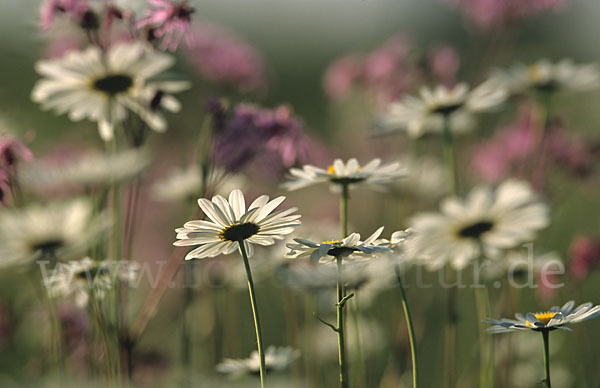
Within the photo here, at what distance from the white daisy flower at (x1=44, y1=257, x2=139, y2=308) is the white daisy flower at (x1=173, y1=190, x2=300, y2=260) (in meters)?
0.28

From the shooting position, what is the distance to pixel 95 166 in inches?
64.5

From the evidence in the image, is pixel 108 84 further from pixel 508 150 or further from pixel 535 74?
pixel 508 150

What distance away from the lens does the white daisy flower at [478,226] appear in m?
1.23

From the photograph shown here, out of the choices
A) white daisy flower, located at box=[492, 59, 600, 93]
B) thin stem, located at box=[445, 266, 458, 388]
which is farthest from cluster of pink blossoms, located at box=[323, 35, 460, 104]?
thin stem, located at box=[445, 266, 458, 388]

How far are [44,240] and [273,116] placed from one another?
2.29ft

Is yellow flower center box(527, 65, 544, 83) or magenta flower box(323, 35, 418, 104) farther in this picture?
magenta flower box(323, 35, 418, 104)

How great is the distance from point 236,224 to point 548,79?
1.25 m

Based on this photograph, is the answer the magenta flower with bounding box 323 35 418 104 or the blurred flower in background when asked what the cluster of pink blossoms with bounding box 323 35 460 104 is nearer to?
the magenta flower with bounding box 323 35 418 104

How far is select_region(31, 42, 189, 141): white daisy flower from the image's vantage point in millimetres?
1463

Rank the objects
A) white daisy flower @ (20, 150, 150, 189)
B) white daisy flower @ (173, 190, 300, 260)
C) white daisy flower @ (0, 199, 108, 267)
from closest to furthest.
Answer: white daisy flower @ (173, 190, 300, 260) → white daisy flower @ (0, 199, 108, 267) → white daisy flower @ (20, 150, 150, 189)

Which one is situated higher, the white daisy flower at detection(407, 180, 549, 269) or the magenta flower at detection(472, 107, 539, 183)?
the magenta flower at detection(472, 107, 539, 183)

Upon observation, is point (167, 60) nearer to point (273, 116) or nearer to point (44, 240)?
point (273, 116)

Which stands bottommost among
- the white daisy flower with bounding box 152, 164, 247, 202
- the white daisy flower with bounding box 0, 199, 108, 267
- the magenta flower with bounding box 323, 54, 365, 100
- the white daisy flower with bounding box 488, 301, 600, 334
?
the white daisy flower with bounding box 488, 301, 600, 334

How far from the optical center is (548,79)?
1.90 m
